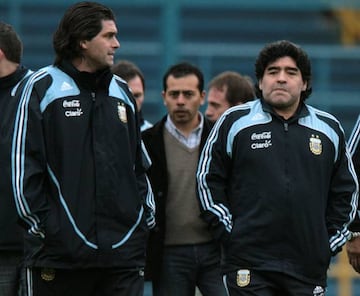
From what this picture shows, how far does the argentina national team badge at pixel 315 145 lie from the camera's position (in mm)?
6785

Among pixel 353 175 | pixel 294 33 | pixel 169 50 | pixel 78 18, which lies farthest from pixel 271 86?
pixel 294 33

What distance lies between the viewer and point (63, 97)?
6.40 m

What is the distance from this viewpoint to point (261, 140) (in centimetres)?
675

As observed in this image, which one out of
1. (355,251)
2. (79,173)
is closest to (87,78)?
(79,173)

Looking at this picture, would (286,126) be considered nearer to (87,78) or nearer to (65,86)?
(87,78)

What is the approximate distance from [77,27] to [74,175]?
0.80 m

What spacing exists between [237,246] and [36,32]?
11.7 metres

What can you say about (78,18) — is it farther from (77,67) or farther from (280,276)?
(280,276)

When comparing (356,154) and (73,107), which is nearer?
(73,107)

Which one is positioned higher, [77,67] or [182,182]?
[77,67]

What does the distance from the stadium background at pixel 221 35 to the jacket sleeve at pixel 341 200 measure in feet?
30.8

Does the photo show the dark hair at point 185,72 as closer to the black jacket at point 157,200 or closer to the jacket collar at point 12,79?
the black jacket at point 157,200

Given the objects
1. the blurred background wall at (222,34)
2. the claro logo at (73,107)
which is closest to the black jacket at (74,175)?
the claro logo at (73,107)

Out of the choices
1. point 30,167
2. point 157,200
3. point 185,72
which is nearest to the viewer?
point 30,167
